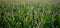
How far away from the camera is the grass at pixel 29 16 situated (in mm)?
2354

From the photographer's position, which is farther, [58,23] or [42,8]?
[42,8]

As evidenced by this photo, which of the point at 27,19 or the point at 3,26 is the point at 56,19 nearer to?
the point at 27,19

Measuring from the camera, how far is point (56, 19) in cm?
247

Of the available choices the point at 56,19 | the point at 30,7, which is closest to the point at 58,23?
the point at 56,19

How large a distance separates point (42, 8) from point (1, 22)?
624mm

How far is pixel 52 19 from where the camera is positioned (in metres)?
2.40

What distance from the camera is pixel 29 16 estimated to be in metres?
2.41

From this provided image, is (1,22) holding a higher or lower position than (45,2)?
lower

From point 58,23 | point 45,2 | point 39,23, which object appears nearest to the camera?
point 39,23

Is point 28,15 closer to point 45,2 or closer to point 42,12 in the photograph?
point 42,12

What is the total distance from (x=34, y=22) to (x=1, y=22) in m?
0.47

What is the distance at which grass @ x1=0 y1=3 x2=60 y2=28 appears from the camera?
7.72 ft

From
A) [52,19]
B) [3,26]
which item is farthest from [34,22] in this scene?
[3,26]

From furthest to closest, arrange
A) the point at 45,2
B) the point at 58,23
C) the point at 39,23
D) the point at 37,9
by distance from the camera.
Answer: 1. the point at 45,2
2. the point at 37,9
3. the point at 58,23
4. the point at 39,23
